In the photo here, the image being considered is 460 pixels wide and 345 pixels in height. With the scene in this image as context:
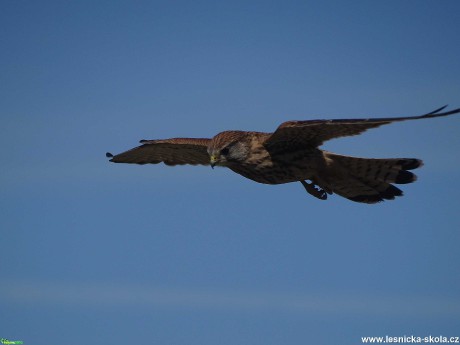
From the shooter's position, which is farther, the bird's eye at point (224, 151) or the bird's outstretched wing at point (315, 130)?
the bird's eye at point (224, 151)

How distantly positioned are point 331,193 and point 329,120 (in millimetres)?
2259

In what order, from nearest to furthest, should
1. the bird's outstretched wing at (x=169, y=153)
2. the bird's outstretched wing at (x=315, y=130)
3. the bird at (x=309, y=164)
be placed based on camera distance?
the bird's outstretched wing at (x=315, y=130), the bird at (x=309, y=164), the bird's outstretched wing at (x=169, y=153)

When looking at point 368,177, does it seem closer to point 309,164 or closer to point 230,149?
point 309,164

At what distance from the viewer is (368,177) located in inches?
537

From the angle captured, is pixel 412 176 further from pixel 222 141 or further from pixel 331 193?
pixel 222 141

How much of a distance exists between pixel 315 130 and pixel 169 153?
155 inches

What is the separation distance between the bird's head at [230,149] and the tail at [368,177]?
4.57ft

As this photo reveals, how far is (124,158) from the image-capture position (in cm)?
1598

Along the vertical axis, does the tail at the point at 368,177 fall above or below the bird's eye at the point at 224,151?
below

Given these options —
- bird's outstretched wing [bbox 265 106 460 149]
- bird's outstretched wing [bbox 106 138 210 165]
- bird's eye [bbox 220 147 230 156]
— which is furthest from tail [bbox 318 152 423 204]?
bird's outstretched wing [bbox 106 138 210 165]

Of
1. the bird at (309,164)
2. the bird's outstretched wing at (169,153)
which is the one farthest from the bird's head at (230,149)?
the bird's outstretched wing at (169,153)

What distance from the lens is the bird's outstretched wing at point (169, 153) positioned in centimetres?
1487

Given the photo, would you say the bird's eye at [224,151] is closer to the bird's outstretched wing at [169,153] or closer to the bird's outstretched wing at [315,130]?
the bird's outstretched wing at [315,130]

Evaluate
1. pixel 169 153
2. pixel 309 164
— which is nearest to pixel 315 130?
pixel 309 164
